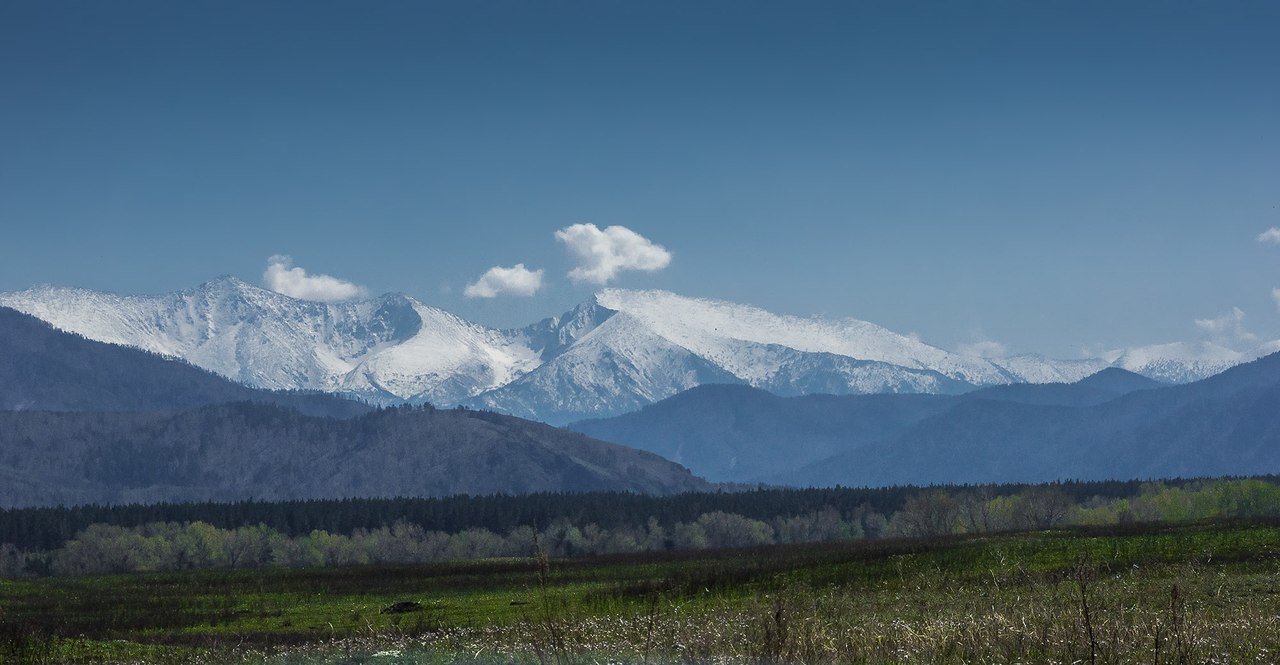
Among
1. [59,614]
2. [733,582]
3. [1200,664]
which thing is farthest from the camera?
[59,614]

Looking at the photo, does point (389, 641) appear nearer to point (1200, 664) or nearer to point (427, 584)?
point (1200, 664)

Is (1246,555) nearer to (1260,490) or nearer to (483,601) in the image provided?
(483,601)

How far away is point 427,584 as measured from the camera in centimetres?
11719

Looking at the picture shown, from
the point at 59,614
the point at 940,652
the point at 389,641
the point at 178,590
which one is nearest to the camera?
the point at 940,652

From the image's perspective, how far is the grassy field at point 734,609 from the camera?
92.0 feet

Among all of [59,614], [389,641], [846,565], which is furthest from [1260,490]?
[389,641]

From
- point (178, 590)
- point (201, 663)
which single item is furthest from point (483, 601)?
point (201, 663)

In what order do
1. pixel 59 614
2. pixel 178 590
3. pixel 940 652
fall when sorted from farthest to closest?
pixel 178 590 → pixel 59 614 → pixel 940 652

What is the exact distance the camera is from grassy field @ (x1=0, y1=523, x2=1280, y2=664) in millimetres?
28047

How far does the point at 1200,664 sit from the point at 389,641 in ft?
76.2

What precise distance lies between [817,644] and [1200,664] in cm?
812

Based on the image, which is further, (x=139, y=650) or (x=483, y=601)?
(x=483, y=601)

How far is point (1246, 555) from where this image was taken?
65250 millimetres

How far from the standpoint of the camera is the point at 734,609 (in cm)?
5275
